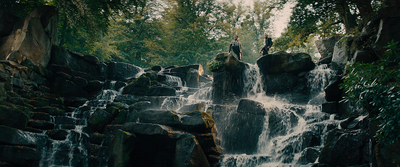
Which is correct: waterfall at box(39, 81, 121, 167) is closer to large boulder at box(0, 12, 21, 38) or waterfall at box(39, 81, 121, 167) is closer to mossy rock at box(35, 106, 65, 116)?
mossy rock at box(35, 106, 65, 116)

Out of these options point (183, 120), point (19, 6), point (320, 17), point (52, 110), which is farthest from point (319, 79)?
point (19, 6)

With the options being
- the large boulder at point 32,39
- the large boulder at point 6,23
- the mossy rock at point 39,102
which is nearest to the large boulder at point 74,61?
the large boulder at point 32,39

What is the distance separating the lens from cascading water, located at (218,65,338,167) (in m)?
7.63

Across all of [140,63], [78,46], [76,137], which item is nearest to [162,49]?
[140,63]

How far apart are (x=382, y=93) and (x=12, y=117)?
10675 millimetres

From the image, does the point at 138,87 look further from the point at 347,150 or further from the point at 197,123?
the point at 347,150

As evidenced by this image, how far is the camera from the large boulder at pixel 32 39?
11141 millimetres

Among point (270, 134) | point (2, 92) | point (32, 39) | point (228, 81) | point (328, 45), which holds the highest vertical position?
point (328, 45)

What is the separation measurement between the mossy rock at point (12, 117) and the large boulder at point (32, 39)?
3.45 metres

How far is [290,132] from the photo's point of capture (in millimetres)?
8969

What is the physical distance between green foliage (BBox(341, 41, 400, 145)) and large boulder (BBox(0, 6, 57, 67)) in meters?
12.8

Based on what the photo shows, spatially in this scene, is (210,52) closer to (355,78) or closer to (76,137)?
(76,137)

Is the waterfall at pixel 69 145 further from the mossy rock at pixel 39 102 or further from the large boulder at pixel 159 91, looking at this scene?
the large boulder at pixel 159 91

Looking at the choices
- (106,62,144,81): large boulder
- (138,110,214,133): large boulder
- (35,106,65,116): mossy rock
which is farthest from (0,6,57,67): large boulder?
(138,110,214,133): large boulder
